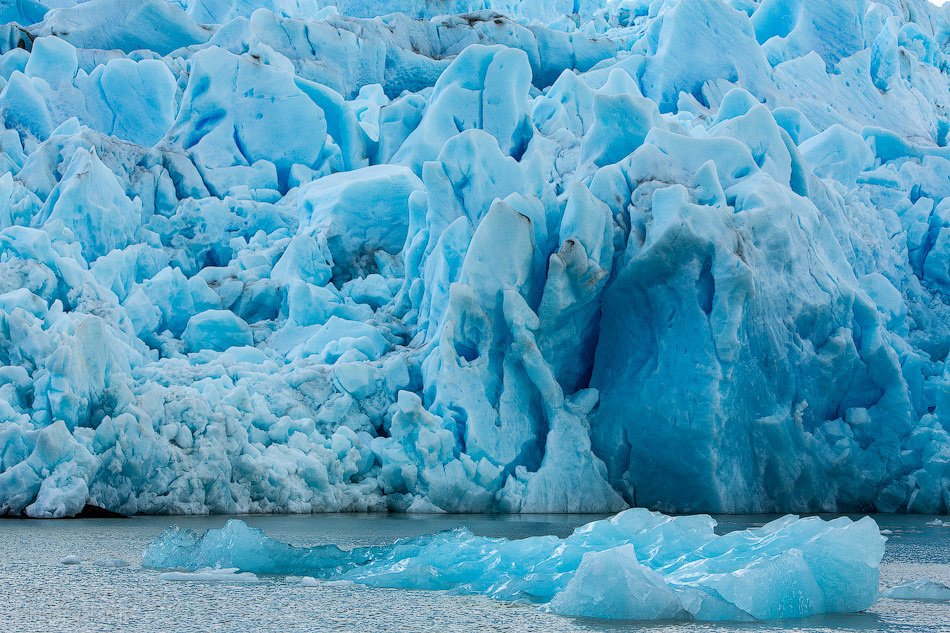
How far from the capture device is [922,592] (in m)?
4.82

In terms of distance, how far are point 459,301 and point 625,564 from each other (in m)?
6.56

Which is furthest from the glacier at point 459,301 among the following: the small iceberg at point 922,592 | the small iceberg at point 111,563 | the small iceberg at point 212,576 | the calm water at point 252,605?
the small iceberg at point 922,592

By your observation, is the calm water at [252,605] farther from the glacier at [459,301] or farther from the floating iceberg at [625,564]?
the glacier at [459,301]

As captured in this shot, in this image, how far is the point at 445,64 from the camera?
60.3 ft

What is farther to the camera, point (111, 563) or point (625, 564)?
point (111, 563)

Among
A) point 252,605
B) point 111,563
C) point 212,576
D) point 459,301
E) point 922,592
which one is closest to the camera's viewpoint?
point 252,605

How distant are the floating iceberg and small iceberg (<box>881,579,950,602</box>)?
0.44 metres

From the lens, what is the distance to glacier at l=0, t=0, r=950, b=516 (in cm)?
995

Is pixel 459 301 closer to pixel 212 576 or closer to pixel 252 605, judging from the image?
pixel 212 576

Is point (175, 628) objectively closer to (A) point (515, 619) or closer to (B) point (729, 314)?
(A) point (515, 619)

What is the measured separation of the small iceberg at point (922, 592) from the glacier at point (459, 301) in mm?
5634

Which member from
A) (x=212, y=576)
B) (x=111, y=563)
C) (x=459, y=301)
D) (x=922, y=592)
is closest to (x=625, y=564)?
(x=922, y=592)

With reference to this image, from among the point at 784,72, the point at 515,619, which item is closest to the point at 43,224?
the point at 515,619

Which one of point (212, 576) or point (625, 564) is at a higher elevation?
point (625, 564)
